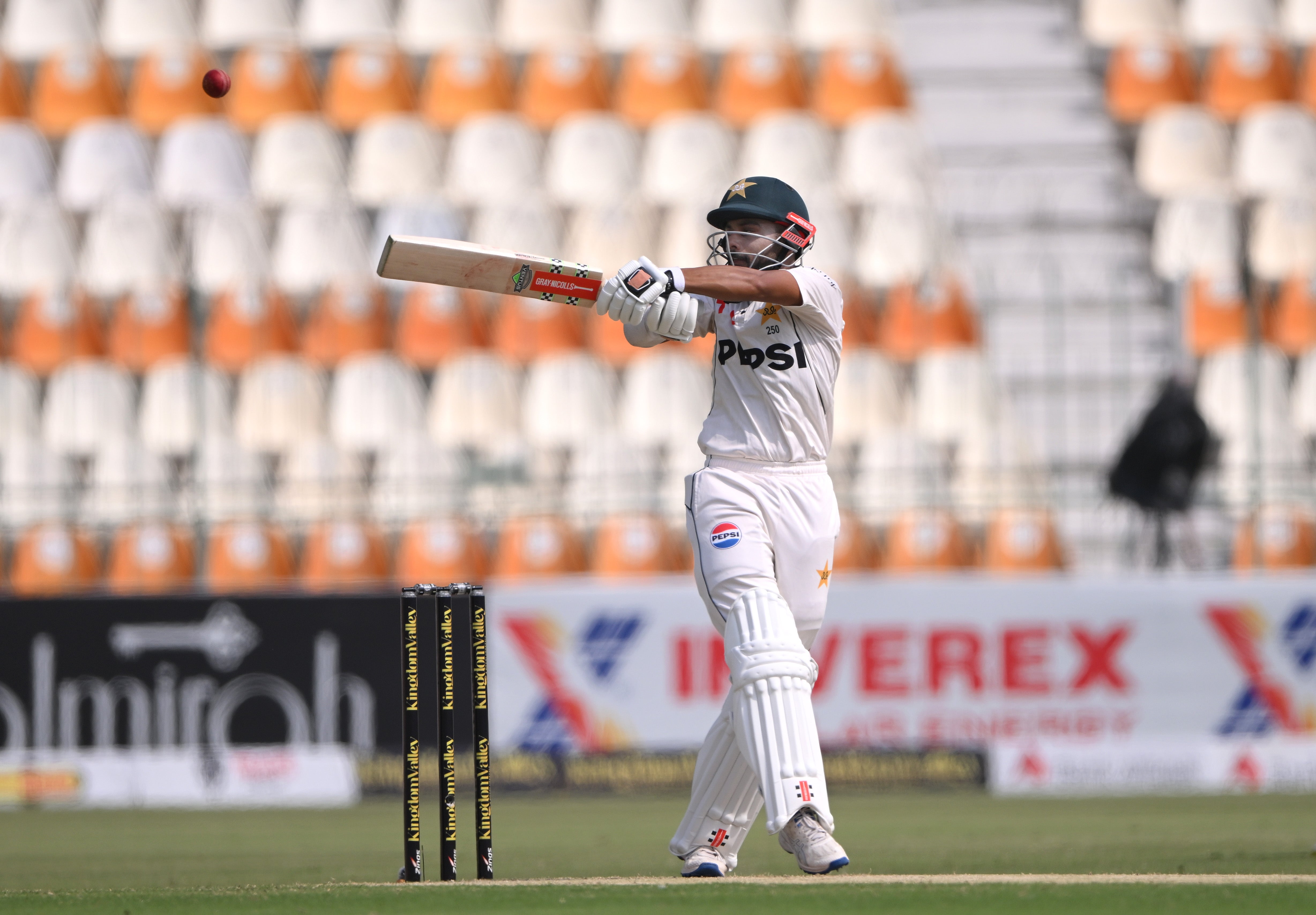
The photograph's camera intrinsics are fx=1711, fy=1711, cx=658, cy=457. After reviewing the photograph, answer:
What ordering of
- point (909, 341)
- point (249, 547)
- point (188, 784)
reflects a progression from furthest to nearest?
point (909, 341), point (249, 547), point (188, 784)

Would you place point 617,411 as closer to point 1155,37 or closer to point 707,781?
point 1155,37

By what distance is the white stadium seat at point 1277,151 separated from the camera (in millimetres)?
13023

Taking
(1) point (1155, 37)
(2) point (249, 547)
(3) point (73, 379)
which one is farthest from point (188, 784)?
(1) point (1155, 37)

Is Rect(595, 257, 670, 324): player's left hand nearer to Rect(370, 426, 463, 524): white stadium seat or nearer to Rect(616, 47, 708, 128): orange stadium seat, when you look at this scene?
Rect(370, 426, 463, 524): white stadium seat

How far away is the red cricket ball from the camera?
5824 millimetres

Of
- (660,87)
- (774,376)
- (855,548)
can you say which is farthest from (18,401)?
(774,376)

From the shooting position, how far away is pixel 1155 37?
544 inches

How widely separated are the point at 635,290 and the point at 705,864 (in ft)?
5.11

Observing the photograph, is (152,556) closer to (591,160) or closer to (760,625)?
(591,160)

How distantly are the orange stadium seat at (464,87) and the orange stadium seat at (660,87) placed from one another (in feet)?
3.21

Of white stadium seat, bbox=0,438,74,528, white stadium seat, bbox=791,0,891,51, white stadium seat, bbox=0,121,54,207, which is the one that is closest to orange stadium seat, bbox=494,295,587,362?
white stadium seat, bbox=0,438,74,528

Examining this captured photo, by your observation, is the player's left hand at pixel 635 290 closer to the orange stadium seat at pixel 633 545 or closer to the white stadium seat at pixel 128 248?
the orange stadium seat at pixel 633 545

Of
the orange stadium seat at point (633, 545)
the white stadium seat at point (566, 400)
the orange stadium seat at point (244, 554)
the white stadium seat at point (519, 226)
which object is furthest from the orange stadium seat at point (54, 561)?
the white stadium seat at point (519, 226)

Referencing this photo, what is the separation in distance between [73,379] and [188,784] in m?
3.49
